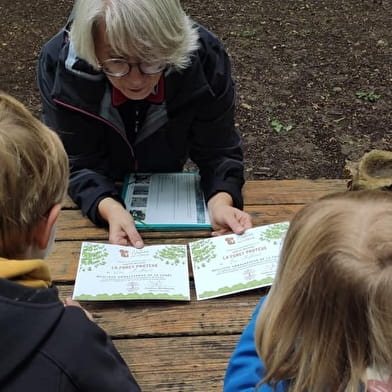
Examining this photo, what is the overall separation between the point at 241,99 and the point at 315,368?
3.57 meters

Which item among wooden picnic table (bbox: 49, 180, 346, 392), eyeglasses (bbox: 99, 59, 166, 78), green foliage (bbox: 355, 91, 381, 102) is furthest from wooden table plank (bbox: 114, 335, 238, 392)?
green foliage (bbox: 355, 91, 381, 102)

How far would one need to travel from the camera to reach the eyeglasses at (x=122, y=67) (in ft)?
5.82

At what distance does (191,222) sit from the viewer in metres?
1.99

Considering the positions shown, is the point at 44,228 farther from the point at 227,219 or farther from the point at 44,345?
the point at 227,219

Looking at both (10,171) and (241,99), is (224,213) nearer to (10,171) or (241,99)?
(10,171)

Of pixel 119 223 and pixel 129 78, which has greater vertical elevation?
pixel 129 78

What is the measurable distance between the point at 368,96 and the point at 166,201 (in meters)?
2.82

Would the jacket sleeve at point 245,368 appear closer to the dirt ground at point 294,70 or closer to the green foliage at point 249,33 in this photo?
the dirt ground at point 294,70

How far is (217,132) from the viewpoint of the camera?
219 centimetres

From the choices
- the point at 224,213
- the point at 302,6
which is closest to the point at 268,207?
the point at 224,213

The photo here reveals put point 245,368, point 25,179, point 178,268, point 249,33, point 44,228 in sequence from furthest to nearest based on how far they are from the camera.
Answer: point 249,33, point 178,268, point 245,368, point 44,228, point 25,179

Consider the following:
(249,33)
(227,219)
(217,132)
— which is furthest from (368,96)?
(227,219)

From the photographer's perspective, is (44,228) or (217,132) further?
(217,132)

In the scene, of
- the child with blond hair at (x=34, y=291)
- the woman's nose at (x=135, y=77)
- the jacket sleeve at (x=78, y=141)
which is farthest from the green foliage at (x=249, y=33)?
the child with blond hair at (x=34, y=291)
